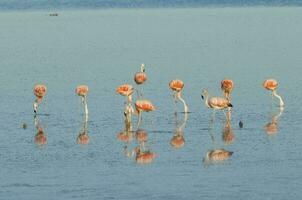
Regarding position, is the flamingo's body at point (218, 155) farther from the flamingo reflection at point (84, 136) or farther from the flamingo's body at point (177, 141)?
the flamingo reflection at point (84, 136)

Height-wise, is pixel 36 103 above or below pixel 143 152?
above

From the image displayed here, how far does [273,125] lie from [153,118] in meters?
2.45

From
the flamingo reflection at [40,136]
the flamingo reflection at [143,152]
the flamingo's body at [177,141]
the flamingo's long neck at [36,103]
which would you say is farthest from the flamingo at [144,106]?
the flamingo's long neck at [36,103]

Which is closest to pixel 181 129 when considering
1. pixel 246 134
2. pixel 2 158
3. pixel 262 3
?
pixel 246 134

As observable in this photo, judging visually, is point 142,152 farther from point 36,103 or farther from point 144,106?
point 36,103

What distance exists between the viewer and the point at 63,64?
30.6 metres

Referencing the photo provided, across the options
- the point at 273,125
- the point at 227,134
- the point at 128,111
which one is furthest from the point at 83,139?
the point at 273,125

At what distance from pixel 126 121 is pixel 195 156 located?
11.6 feet

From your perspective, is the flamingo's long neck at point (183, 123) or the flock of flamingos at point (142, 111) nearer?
the flock of flamingos at point (142, 111)

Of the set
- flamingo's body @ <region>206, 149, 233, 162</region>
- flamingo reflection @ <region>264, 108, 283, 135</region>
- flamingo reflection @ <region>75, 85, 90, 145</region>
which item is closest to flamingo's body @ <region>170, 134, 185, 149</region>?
flamingo's body @ <region>206, 149, 233, 162</region>

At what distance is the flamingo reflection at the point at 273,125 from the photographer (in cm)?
1814

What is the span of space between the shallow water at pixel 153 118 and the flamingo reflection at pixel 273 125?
0.13 meters

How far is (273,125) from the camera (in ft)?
61.6

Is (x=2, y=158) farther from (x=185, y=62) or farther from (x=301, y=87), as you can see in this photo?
(x=185, y=62)
